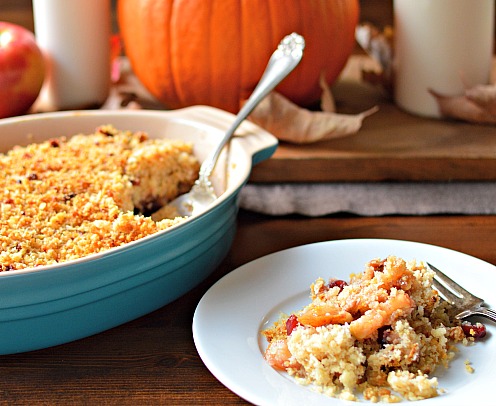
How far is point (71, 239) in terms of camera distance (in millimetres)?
1024

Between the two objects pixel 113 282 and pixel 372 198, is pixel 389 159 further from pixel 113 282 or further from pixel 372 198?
pixel 113 282

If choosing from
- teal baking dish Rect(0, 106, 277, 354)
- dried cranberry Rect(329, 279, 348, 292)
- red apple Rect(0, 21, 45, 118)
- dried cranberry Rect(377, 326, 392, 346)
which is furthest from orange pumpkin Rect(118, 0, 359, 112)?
dried cranberry Rect(377, 326, 392, 346)

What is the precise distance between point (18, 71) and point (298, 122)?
0.62 metres

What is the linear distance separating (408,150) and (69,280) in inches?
33.2

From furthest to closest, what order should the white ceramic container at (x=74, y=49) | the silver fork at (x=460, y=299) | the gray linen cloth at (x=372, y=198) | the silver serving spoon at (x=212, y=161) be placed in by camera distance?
the white ceramic container at (x=74, y=49) < the gray linen cloth at (x=372, y=198) < the silver serving spoon at (x=212, y=161) < the silver fork at (x=460, y=299)

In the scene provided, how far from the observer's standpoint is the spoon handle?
1237mm

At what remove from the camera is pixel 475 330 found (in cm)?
89

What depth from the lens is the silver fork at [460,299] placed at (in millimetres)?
921

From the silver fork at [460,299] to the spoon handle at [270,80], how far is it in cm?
44

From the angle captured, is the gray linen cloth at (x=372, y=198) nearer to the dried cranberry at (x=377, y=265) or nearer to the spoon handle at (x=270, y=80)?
the spoon handle at (x=270, y=80)

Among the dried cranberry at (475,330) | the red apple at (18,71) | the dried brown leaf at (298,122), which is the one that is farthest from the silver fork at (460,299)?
the red apple at (18,71)

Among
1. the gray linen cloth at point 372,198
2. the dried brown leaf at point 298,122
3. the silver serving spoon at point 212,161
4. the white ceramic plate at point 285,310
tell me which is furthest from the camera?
the dried brown leaf at point 298,122

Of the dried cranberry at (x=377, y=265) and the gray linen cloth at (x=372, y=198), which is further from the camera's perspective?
the gray linen cloth at (x=372, y=198)

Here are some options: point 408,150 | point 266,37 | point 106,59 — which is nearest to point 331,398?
point 408,150
